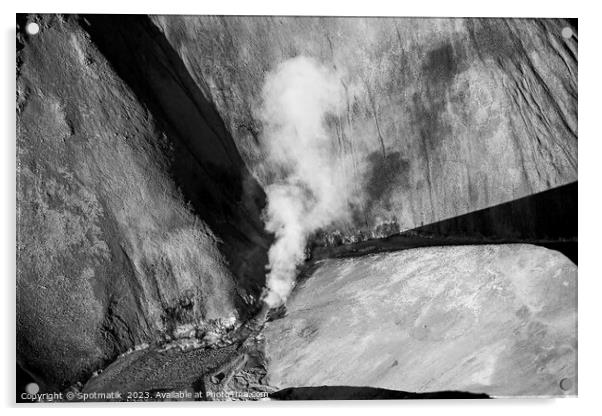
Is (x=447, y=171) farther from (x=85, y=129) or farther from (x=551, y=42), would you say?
(x=85, y=129)

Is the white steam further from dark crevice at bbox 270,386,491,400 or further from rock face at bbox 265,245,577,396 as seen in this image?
dark crevice at bbox 270,386,491,400

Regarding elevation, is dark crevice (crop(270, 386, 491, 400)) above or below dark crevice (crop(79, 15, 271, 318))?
below

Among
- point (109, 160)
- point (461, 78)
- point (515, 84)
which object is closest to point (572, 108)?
point (515, 84)

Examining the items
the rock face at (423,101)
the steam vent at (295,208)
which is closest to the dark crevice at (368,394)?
the steam vent at (295,208)

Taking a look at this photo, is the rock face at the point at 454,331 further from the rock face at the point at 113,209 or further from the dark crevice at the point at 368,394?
the rock face at the point at 113,209

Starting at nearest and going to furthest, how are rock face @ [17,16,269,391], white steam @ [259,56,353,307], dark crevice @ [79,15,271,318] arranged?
rock face @ [17,16,269,391] < dark crevice @ [79,15,271,318] < white steam @ [259,56,353,307]

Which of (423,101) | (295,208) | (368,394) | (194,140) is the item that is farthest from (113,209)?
(423,101)

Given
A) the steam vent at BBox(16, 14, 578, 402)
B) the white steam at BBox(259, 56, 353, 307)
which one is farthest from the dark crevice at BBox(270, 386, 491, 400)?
the white steam at BBox(259, 56, 353, 307)
